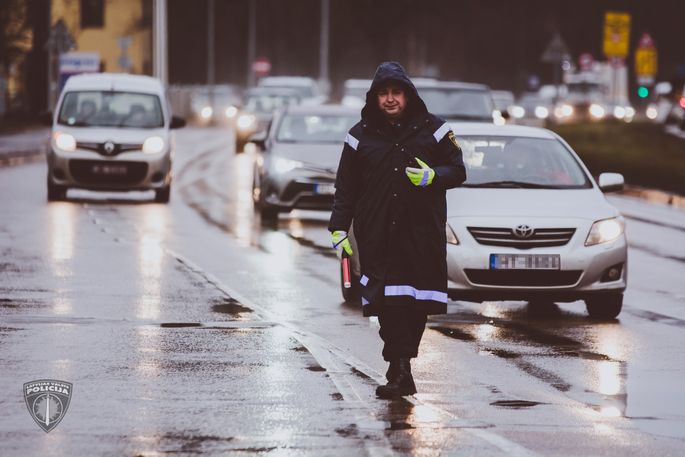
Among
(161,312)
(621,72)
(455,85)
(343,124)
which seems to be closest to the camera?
(161,312)

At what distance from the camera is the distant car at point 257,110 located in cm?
4125

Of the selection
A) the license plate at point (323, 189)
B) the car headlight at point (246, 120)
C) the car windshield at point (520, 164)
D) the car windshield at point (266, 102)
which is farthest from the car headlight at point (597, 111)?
the car windshield at point (520, 164)

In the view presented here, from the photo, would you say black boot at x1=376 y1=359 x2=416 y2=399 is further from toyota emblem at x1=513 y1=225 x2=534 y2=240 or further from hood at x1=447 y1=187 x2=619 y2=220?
hood at x1=447 y1=187 x2=619 y2=220

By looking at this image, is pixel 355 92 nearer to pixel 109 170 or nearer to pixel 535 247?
pixel 109 170

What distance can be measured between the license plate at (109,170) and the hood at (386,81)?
1575 cm

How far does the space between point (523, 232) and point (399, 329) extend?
140 inches

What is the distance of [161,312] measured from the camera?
40.6ft

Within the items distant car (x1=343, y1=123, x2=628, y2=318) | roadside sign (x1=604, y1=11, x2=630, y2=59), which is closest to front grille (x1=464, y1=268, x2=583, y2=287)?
distant car (x1=343, y1=123, x2=628, y2=318)

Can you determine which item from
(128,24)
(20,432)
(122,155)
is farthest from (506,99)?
(20,432)

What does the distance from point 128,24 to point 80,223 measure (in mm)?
68640

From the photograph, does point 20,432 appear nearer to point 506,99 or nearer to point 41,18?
point 41,18

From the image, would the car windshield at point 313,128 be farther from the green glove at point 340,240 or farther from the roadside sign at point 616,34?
the roadside sign at point 616,34

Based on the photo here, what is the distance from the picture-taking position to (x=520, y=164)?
539 inches

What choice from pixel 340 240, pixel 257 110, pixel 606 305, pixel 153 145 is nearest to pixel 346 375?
pixel 340 240
